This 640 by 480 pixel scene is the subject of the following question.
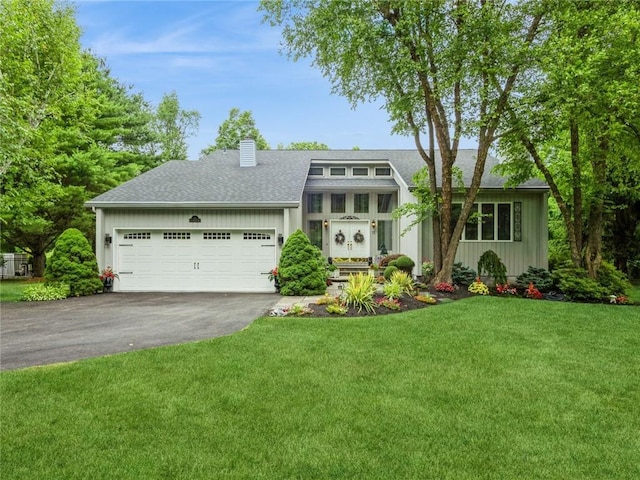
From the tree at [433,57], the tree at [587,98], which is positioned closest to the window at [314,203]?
the tree at [433,57]

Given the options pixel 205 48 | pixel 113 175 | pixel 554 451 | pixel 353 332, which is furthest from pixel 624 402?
pixel 113 175

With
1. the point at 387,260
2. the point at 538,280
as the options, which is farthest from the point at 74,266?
the point at 538,280

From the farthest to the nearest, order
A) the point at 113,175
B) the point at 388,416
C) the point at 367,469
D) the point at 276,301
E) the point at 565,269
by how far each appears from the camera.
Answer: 1. the point at 113,175
2. the point at 565,269
3. the point at 276,301
4. the point at 388,416
5. the point at 367,469

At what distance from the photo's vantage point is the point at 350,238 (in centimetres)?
1758

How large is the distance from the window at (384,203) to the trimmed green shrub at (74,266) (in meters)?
11.1

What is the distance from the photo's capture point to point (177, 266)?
1299cm

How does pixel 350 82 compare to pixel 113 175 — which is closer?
pixel 350 82

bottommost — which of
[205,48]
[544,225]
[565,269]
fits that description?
[565,269]

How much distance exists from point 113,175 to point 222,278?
12.0m

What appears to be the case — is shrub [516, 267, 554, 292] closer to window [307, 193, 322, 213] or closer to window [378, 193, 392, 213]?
window [378, 193, 392, 213]

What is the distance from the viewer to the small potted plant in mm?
12811

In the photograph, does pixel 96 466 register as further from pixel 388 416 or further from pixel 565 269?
pixel 565 269

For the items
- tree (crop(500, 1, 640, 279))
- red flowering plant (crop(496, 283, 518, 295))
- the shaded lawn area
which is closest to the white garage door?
the shaded lawn area

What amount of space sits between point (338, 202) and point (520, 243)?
7.34 metres
